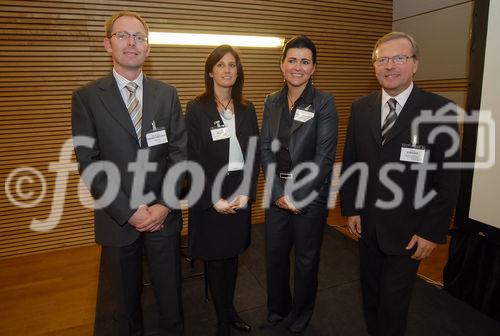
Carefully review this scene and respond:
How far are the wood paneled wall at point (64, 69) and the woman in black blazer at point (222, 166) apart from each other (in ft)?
7.06

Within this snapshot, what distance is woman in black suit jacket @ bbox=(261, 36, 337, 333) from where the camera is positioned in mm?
2061

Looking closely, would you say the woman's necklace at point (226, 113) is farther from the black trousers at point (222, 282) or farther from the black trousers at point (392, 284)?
the black trousers at point (392, 284)

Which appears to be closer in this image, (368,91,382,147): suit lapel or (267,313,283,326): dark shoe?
(368,91,382,147): suit lapel

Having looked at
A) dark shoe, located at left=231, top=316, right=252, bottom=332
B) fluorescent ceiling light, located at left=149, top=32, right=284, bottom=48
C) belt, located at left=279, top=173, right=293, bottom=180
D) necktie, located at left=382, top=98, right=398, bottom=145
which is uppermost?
fluorescent ceiling light, located at left=149, top=32, right=284, bottom=48

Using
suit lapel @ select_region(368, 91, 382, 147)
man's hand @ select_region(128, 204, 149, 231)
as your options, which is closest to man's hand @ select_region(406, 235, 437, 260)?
suit lapel @ select_region(368, 91, 382, 147)

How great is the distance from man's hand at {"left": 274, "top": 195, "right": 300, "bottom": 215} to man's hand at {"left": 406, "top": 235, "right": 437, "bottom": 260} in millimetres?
681

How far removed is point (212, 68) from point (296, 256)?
54.7 inches

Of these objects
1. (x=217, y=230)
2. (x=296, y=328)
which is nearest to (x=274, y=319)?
(x=296, y=328)

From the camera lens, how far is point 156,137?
1.81 meters

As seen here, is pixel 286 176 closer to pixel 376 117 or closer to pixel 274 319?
pixel 376 117

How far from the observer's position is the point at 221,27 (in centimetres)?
409

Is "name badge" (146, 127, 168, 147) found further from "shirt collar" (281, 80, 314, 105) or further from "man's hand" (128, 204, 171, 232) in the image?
"shirt collar" (281, 80, 314, 105)

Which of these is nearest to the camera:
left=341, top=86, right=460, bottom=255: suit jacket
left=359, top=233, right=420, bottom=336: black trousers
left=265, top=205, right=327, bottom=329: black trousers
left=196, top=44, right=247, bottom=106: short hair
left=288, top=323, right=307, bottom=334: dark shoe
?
left=341, top=86, right=460, bottom=255: suit jacket

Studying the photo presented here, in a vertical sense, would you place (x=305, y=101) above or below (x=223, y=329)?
above
